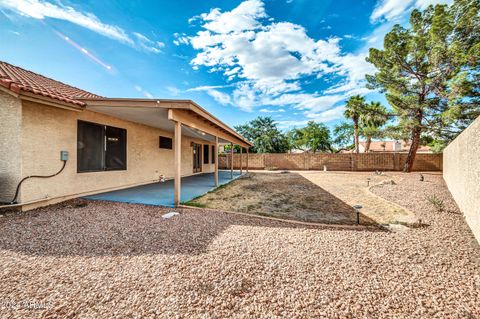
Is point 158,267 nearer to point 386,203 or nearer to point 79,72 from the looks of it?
point 386,203

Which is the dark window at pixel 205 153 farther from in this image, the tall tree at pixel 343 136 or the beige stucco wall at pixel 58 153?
the tall tree at pixel 343 136

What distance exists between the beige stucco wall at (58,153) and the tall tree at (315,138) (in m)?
Result: 28.0

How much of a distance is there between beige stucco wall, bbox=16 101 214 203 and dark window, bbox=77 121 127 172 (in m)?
0.16

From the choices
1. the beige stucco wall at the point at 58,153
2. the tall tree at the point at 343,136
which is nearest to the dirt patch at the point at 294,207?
the beige stucco wall at the point at 58,153

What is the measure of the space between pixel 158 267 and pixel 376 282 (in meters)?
2.49

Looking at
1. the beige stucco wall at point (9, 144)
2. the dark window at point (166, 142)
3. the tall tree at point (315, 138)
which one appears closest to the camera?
the beige stucco wall at point (9, 144)

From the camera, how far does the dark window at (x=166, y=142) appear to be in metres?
9.73

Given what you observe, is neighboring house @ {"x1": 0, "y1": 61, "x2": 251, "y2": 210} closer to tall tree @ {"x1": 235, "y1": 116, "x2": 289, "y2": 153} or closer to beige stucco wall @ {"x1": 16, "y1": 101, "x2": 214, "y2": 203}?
beige stucco wall @ {"x1": 16, "y1": 101, "x2": 214, "y2": 203}

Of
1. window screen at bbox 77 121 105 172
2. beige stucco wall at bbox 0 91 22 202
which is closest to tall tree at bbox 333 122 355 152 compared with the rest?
window screen at bbox 77 121 105 172

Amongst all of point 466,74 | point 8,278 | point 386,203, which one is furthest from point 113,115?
point 466,74

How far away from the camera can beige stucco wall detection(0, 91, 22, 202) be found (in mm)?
4449

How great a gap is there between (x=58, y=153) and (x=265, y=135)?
24866 mm

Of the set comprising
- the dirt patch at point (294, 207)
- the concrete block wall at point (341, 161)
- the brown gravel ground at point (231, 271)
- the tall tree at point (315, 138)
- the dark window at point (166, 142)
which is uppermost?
the tall tree at point (315, 138)

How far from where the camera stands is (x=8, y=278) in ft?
7.08
